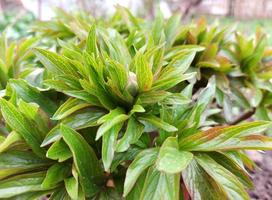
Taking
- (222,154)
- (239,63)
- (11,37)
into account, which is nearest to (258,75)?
(239,63)

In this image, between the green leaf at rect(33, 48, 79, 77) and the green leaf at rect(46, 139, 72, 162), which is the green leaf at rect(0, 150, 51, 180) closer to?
the green leaf at rect(46, 139, 72, 162)

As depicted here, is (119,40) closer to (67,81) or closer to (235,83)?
(67,81)

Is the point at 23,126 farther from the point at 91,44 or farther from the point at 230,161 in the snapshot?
the point at 230,161

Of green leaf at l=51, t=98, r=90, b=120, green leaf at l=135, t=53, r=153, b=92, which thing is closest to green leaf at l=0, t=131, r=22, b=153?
green leaf at l=51, t=98, r=90, b=120

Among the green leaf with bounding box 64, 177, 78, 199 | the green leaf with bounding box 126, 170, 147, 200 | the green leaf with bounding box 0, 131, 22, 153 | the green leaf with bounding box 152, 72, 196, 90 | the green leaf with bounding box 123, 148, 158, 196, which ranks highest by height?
the green leaf with bounding box 152, 72, 196, 90

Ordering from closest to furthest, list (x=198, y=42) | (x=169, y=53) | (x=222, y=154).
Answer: (x=222, y=154) < (x=169, y=53) < (x=198, y=42)

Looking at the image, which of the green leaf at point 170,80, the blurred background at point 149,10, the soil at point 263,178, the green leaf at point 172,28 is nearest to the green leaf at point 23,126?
the green leaf at point 170,80
